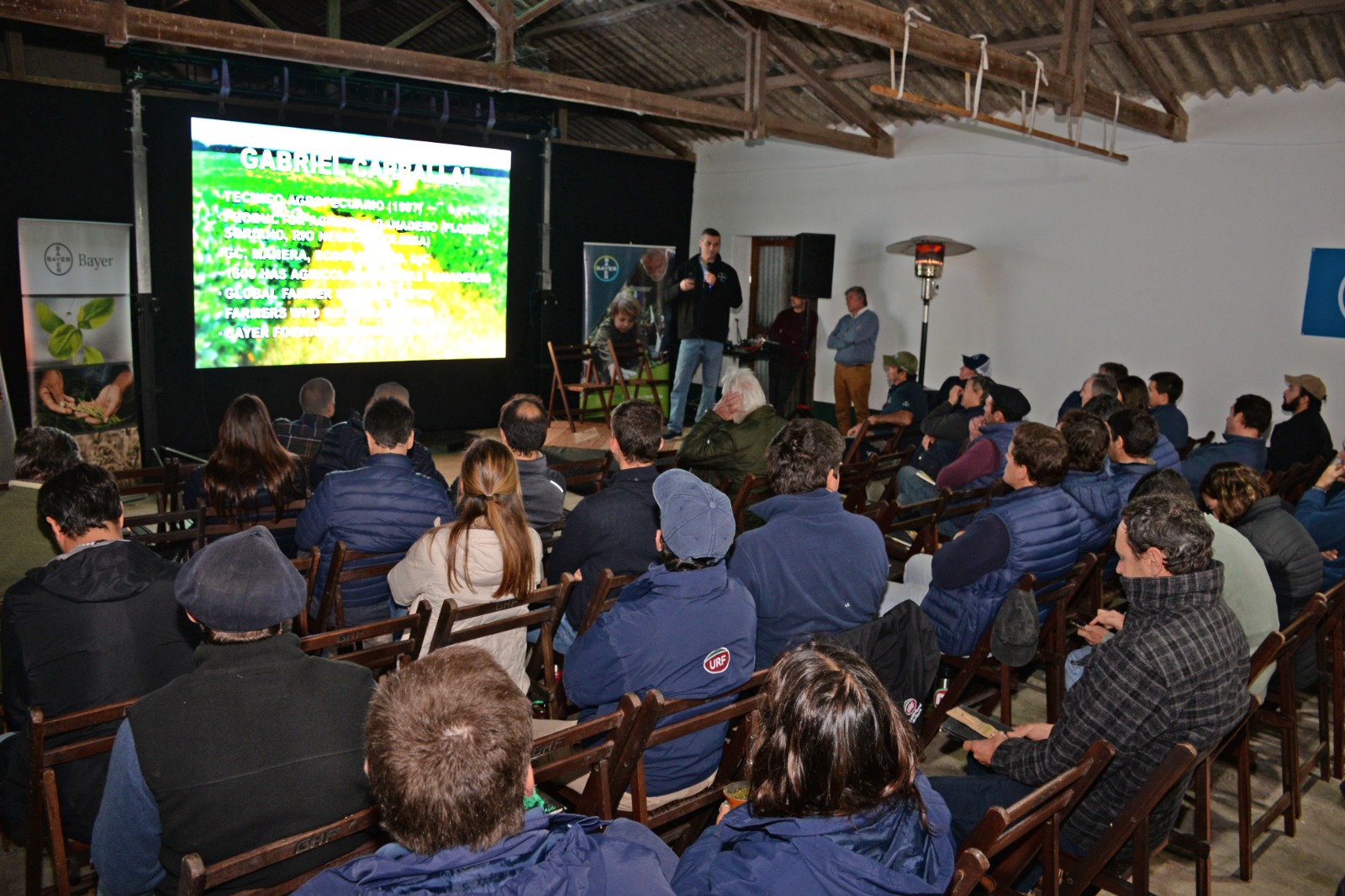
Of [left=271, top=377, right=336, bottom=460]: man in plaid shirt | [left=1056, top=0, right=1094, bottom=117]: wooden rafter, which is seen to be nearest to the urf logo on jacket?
[left=271, top=377, right=336, bottom=460]: man in plaid shirt

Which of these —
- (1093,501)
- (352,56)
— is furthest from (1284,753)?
(352,56)

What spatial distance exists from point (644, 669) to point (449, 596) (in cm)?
91

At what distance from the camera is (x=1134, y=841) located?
90.7 inches

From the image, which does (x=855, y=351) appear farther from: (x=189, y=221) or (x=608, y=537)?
(x=608, y=537)

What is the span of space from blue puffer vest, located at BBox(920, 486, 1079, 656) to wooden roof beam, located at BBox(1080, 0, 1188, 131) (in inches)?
171

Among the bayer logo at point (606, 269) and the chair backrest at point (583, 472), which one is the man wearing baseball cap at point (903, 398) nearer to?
the chair backrest at point (583, 472)

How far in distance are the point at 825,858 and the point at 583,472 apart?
3.67 m

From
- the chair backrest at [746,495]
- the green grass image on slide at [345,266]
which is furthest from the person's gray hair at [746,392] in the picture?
the green grass image on slide at [345,266]

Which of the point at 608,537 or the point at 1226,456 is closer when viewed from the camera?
the point at 608,537

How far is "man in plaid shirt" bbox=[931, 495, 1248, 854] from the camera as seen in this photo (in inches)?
88.0

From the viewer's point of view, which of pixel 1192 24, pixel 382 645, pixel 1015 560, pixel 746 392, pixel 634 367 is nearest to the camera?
pixel 382 645

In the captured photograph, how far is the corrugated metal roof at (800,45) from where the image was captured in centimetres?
677

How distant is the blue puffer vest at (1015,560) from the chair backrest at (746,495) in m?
1.18

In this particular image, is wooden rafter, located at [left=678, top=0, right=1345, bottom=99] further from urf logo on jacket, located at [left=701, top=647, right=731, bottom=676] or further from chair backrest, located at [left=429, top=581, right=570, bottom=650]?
urf logo on jacket, located at [left=701, top=647, right=731, bottom=676]
